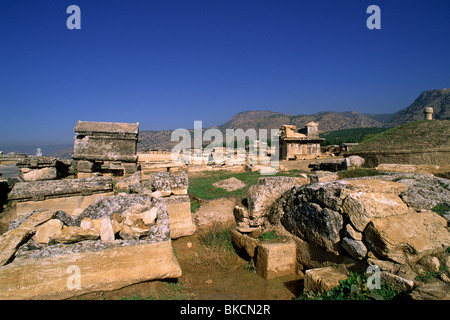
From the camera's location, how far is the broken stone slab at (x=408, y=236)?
303cm

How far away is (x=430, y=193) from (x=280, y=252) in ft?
8.71

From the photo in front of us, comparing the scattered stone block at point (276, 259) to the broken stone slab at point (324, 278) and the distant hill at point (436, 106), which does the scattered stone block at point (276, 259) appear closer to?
the broken stone slab at point (324, 278)

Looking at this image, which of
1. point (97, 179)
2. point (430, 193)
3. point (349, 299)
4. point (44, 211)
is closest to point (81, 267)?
point (44, 211)

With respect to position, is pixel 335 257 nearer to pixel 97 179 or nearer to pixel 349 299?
pixel 349 299

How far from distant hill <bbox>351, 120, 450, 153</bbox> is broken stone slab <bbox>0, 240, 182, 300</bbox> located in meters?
12.7

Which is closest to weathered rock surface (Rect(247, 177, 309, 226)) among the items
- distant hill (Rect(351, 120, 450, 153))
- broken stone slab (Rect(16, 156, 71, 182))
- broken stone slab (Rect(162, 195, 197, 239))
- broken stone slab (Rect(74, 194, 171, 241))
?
broken stone slab (Rect(162, 195, 197, 239))

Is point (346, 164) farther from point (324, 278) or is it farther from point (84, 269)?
point (84, 269)

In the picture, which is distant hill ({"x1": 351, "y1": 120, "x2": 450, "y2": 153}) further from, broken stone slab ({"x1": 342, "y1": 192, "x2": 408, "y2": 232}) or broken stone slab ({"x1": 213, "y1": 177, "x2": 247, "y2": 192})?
broken stone slab ({"x1": 342, "y1": 192, "x2": 408, "y2": 232})

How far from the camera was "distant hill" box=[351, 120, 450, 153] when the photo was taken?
1062 centimetres

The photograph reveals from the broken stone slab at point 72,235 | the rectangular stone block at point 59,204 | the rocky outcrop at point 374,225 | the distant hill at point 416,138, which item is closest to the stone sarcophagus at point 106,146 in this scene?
the rectangular stone block at point 59,204

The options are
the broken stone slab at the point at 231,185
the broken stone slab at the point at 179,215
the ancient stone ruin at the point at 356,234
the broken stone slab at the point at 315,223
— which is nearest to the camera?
the ancient stone ruin at the point at 356,234

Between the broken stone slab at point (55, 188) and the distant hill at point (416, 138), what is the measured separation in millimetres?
12815

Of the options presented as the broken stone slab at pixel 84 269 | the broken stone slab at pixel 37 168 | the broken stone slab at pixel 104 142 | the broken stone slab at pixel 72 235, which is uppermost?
the broken stone slab at pixel 104 142

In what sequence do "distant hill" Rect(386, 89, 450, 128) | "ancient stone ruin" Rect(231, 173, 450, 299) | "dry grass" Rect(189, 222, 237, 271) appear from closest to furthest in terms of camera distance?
"ancient stone ruin" Rect(231, 173, 450, 299)
"dry grass" Rect(189, 222, 237, 271)
"distant hill" Rect(386, 89, 450, 128)
